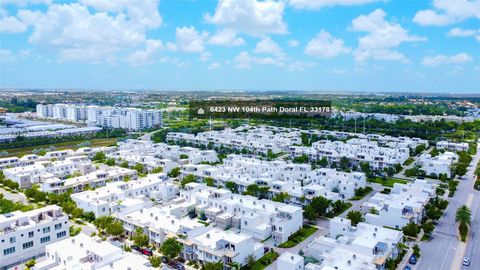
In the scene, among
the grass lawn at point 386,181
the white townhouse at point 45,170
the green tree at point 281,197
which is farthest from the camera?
the grass lawn at point 386,181

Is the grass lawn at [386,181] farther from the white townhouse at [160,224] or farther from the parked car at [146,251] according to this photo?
the parked car at [146,251]

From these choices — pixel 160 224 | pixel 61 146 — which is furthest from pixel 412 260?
pixel 61 146

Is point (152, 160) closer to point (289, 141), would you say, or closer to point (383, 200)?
point (289, 141)

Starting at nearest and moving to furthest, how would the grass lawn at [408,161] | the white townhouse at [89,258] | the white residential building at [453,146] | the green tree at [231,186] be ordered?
the white townhouse at [89,258], the green tree at [231,186], the grass lawn at [408,161], the white residential building at [453,146]

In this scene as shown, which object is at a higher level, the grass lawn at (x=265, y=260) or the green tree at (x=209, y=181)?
the green tree at (x=209, y=181)

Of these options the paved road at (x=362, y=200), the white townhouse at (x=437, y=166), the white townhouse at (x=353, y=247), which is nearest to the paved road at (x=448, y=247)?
the white townhouse at (x=353, y=247)

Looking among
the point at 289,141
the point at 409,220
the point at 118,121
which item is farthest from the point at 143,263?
the point at 118,121

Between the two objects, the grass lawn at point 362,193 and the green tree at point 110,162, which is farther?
the green tree at point 110,162
